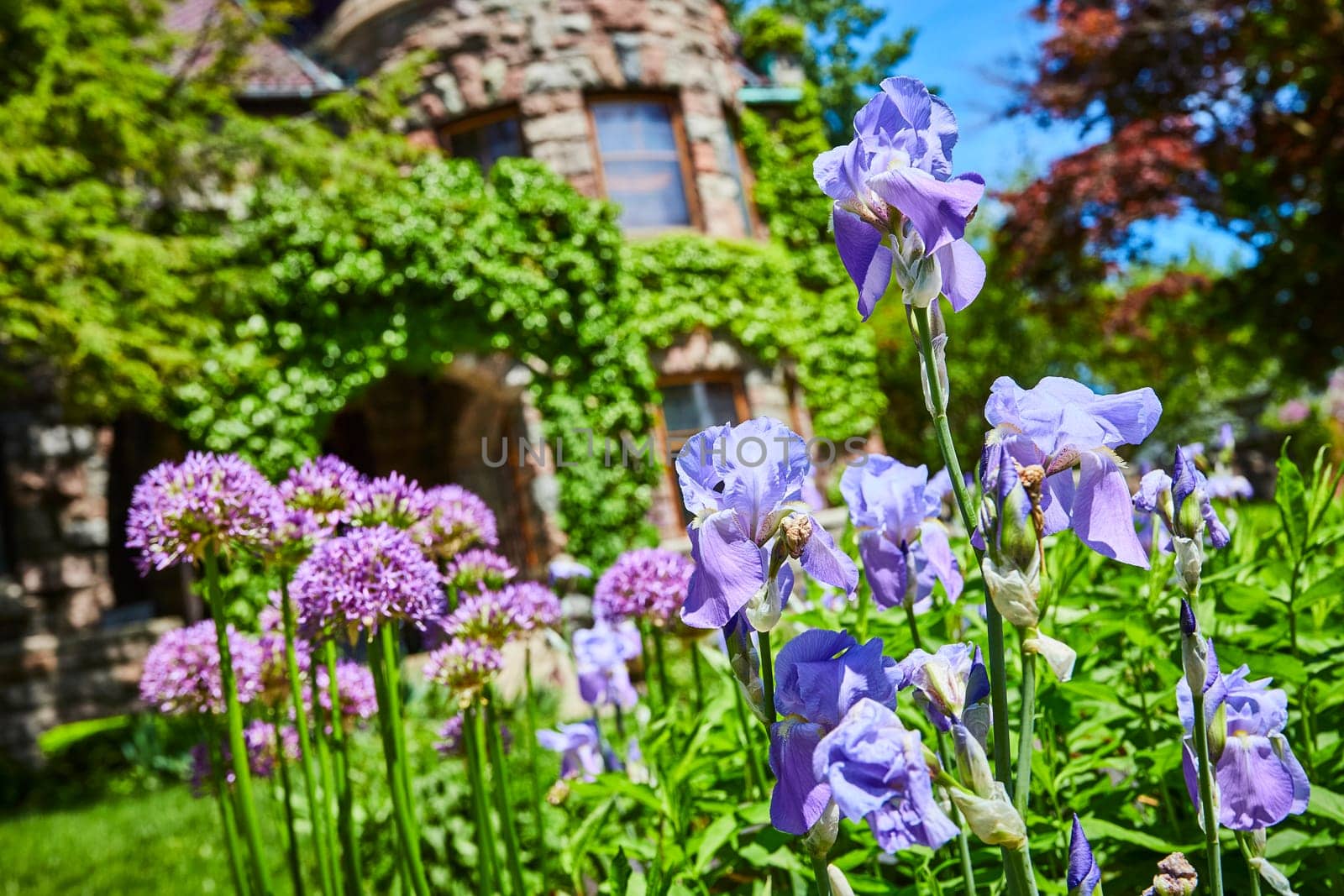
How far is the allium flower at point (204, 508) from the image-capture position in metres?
1.30

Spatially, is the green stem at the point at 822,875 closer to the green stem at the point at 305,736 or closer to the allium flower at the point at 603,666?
the green stem at the point at 305,736

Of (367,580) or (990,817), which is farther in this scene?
(367,580)

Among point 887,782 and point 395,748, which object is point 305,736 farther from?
point 887,782

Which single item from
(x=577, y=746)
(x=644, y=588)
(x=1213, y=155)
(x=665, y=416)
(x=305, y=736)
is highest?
(x=1213, y=155)

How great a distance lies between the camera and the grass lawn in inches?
153

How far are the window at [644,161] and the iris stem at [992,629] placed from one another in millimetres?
7414

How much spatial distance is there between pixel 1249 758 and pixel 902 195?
65 cm

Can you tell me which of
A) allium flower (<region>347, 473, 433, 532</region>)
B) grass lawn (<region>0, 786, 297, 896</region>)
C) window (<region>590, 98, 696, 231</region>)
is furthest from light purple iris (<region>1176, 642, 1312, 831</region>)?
window (<region>590, 98, 696, 231</region>)

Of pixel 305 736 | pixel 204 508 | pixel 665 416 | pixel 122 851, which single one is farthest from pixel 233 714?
pixel 665 416

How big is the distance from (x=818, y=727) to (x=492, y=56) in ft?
26.8

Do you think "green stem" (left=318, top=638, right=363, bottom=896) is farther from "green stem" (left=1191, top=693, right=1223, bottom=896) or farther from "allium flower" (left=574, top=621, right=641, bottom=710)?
"green stem" (left=1191, top=693, right=1223, bottom=896)

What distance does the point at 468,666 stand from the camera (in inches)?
57.9

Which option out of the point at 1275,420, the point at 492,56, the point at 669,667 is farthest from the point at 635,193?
the point at 1275,420

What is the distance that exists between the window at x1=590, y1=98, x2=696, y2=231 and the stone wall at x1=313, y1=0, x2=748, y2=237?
0.12 metres
